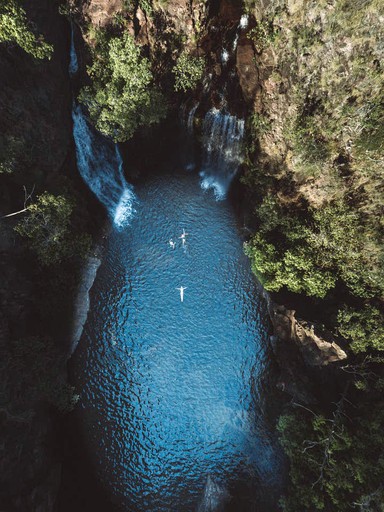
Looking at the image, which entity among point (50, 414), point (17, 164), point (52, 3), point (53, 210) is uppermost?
point (52, 3)

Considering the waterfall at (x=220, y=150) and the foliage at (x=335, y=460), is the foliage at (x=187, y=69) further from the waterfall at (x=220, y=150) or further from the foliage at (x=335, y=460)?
the foliage at (x=335, y=460)

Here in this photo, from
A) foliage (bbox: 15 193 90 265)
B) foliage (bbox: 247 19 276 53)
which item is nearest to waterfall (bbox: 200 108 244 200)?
foliage (bbox: 247 19 276 53)

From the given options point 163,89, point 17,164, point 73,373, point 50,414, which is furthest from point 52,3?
point 50,414

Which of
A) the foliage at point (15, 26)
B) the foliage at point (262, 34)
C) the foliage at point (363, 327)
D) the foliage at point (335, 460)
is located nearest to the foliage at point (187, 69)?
the foliage at point (262, 34)

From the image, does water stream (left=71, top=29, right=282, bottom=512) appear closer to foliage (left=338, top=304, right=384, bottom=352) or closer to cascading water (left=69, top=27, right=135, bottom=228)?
cascading water (left=69, top=27, right=135, bottom=228)

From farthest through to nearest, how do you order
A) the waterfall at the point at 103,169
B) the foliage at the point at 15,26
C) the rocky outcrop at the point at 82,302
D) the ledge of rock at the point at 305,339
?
the waterfall at the point at 103,169 → the rocky outcrop at the point at 82,302 → the ledge of rock at the point at 305,339 → the foliage at the point at 15,26

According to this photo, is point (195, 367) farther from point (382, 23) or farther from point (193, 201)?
point (382, 23)

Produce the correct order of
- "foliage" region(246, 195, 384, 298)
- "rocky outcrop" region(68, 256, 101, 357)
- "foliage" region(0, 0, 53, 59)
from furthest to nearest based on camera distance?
1. "rocky outcrop" region(68, 256, 101, 357)
2. "foliage" region(246, 195, 384, 298)
3. "foliage" region(0, 0, 53, 59)
